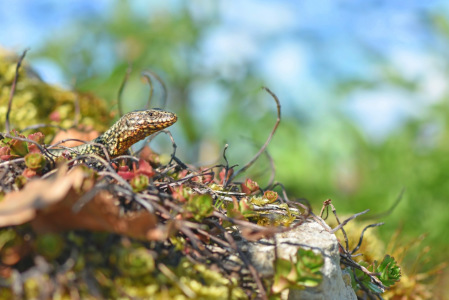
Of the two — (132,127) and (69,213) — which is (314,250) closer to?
(69,213)

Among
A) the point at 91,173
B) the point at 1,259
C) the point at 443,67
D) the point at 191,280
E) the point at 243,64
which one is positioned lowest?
the point at 243,64

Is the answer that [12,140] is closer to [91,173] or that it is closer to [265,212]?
[91,173]

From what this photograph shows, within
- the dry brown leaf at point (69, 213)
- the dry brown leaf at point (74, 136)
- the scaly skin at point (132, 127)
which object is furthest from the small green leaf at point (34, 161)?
the dry brown leaf at point (74, 136)

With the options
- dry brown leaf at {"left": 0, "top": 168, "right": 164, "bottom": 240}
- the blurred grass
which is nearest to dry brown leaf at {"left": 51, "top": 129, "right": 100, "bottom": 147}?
dry brown leaf at {"left": 0, "top": 168, "right": 164, "bottom": 240}

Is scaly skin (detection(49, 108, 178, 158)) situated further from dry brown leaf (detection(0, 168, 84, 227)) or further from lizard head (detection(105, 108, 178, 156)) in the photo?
dry brown leaf (detection(0, 168, 84, 227))

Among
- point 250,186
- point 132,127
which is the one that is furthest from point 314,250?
point 132,127

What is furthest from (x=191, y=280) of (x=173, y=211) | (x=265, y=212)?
(x=265, y=212)
